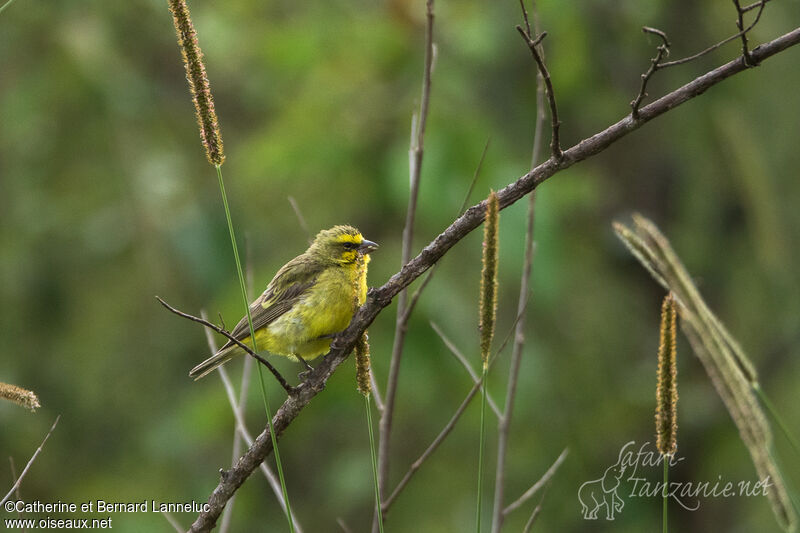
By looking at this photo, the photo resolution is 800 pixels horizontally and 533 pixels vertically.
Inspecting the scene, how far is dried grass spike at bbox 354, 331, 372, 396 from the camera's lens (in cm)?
264

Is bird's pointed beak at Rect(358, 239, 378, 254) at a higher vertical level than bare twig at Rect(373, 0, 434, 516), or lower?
higher

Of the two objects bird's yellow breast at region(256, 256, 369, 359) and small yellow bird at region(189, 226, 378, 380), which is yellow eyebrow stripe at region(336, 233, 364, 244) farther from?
bird's yellow breast at region(256, 256, 369, 359)

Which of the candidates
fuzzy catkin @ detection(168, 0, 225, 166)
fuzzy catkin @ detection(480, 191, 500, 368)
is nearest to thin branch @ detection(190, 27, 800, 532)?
fuzzy catkin @ detection(480, 191, 500, 368)

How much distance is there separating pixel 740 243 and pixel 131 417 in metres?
5.45

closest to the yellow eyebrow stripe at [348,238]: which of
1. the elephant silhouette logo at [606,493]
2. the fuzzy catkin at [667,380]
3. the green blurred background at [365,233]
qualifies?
the green blurred background at [365,233]

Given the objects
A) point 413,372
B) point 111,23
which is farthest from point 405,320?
point 111,23

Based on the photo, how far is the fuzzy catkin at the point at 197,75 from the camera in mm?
2338

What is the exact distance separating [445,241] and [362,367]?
0.45 m

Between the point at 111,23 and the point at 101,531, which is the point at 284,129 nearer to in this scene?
the point at 111,23

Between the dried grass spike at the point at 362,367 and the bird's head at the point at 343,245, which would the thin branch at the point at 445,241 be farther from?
the bird's head at the point at 343,245

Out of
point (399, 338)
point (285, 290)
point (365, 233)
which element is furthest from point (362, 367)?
point (365, 233)

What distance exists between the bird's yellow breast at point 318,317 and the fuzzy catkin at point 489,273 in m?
2.45

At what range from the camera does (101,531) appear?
6.87m

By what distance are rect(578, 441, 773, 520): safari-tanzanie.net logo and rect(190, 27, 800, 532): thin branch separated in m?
3.86
